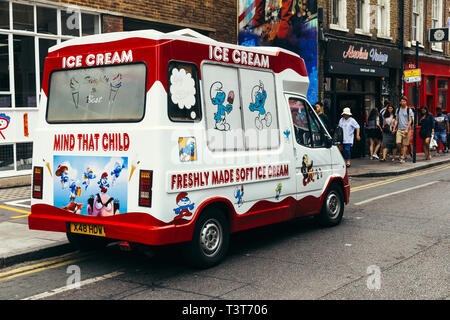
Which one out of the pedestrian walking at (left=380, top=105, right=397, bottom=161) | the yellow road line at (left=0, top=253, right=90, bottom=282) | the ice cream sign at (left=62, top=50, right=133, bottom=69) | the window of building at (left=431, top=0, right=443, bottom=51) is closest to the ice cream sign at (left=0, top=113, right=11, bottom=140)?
the yellow road line at (left=0, top=253, right=90, bottom=282)

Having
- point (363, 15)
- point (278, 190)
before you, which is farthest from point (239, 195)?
point (363, 15)

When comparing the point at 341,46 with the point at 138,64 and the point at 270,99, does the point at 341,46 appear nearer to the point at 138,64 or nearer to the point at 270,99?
the point at 270,99

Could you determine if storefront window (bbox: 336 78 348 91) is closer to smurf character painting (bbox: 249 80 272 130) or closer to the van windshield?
smurf character painting (bbox: 249 80 272 130)

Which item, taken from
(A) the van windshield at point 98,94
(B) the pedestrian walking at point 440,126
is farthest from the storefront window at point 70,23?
(B) the pedestrian walking at point 440,126

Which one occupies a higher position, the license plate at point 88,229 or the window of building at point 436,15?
the window of building at point 436,15

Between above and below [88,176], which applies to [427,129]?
above

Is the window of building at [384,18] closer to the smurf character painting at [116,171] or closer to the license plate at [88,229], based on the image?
the smurf character painting at [116,171]

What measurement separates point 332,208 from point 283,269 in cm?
A: 267

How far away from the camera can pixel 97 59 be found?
6008 millimetres

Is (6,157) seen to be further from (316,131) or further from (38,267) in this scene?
(316,131)

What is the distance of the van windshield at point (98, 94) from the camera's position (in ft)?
18.7

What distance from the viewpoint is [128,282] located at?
557cm

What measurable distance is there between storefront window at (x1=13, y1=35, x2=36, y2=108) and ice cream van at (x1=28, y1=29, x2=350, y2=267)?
630cm

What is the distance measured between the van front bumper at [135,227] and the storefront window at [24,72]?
22.8ft
